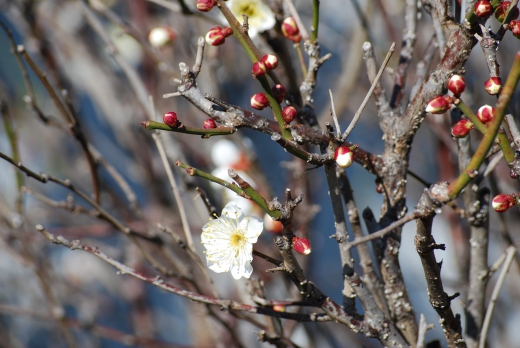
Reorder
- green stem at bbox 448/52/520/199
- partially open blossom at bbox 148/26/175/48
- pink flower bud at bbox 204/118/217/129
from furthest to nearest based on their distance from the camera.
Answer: partially open blossom at bbox 148/26/175/48 < pink flower bud at bbox 204/118/217/129 < green stem at bbox 448/52/520/199

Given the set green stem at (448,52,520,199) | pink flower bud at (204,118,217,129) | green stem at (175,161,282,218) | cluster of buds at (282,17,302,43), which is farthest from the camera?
cluster of buds at (282,17,302,43)

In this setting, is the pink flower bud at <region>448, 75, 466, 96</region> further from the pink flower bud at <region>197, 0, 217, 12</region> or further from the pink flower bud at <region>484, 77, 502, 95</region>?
the pink flower bud at <region>197, 0, 217, 12</region>

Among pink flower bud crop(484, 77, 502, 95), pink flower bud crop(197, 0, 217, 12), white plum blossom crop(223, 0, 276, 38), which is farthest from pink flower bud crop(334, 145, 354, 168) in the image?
white plum blossom crop(223, 0, 276, 38)

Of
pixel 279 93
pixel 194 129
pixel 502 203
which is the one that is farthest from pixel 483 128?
pixel 194 129

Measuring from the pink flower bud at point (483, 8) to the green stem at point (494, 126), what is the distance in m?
0.27

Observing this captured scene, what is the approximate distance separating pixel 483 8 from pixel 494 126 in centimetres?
30

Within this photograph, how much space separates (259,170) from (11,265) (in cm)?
214

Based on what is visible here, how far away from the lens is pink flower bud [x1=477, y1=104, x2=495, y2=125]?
0.84 metres

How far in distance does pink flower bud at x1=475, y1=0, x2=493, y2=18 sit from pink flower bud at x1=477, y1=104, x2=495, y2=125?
0.17 metres

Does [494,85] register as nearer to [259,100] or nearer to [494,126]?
[494,126]

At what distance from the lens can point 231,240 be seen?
103cm

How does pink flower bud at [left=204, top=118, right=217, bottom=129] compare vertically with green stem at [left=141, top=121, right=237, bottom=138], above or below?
above

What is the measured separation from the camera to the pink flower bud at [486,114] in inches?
33.2

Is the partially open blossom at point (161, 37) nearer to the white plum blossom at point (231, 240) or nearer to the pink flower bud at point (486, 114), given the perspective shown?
the white plum blossom at point (231, 240)
